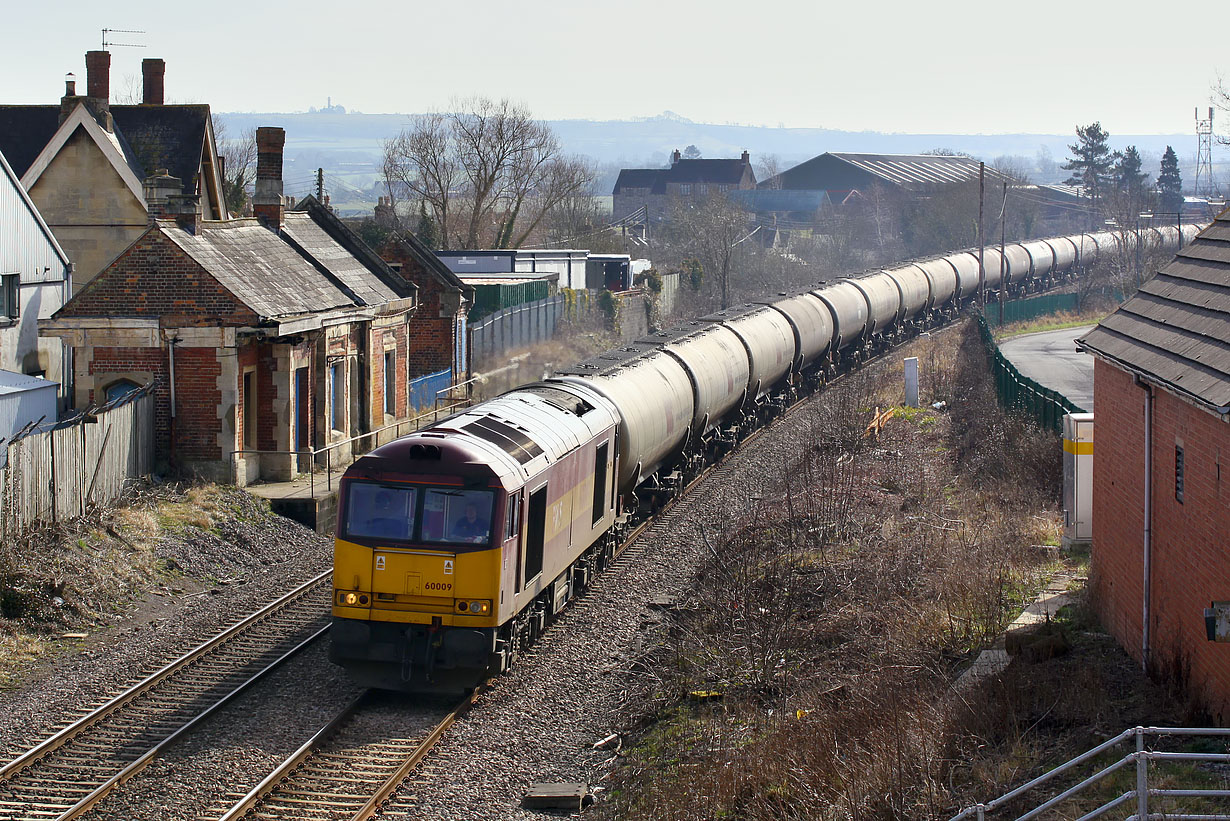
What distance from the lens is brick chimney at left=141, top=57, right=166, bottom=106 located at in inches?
1534

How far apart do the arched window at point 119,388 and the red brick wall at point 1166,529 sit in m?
16.4

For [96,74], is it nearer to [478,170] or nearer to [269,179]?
[269,179]

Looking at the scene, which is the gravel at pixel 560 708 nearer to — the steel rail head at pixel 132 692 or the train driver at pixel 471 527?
the train driver at pixel 471 527

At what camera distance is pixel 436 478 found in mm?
13227

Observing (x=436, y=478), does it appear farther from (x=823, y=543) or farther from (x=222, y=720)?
(x=823, y=543)

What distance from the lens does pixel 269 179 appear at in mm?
27719

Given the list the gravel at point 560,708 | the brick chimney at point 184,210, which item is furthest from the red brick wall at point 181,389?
the gravel at point 560,708

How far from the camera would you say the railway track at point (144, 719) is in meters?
10.9

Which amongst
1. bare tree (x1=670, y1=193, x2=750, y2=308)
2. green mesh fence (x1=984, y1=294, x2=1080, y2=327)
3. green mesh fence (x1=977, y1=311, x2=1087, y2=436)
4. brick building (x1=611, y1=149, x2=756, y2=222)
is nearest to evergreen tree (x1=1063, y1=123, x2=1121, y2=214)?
brick building (x1=611, y1=149, x2=756, y2=222)

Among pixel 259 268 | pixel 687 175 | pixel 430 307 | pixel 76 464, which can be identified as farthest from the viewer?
pixel 687 175

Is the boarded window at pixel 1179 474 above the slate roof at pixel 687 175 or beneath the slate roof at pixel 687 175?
beneath

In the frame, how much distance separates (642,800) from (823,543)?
351 inches

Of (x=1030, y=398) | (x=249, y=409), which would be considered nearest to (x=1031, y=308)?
(x=1030, y=398)

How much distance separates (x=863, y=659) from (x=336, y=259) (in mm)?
19478
